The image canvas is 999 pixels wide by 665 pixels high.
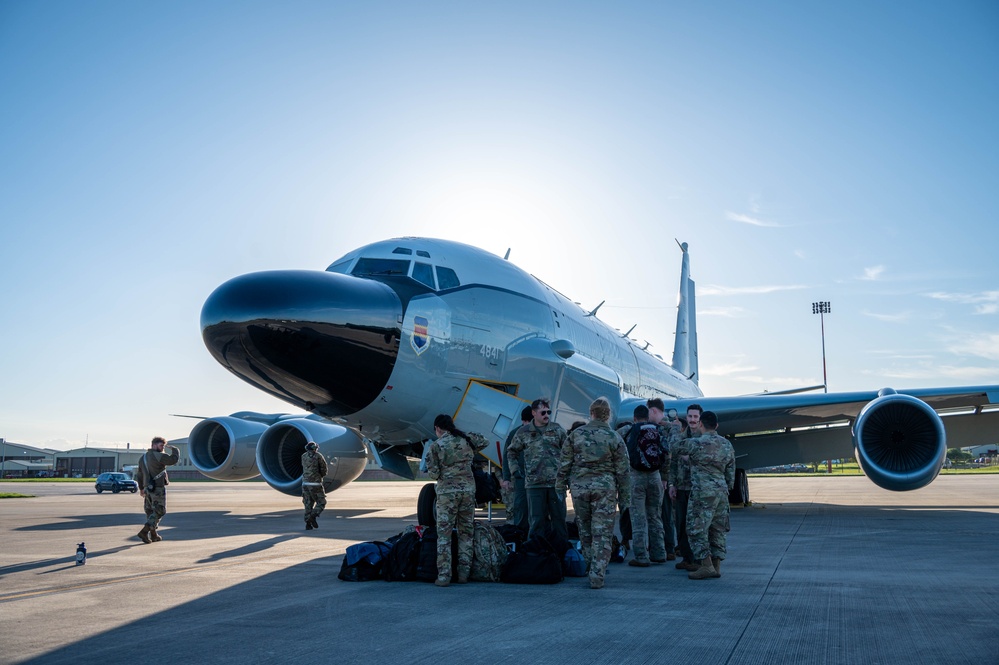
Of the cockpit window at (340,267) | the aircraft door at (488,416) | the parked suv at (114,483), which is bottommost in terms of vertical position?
the parked suv at (114,483)

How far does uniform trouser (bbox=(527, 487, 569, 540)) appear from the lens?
773cm

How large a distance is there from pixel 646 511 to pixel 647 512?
0.06 ft

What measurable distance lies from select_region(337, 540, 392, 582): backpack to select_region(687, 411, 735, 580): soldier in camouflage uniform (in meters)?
2.74

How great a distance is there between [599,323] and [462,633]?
1288 cm

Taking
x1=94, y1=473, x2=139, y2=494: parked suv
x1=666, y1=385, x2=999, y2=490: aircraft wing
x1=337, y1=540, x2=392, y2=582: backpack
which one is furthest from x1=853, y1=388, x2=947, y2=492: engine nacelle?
x1=94, y1=473, x2=139, y2=494: parked suv

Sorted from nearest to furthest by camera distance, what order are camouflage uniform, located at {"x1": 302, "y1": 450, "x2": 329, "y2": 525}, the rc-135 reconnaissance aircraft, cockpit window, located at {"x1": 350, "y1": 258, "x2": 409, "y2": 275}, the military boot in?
the military boot, the rc-135 reconnaissance aircraft, cockpit window, located at {"x1": 350, "y1": 258, "x2": 409, "y2": 275}, camouflage uniform, located at {"x1": 302, "y1": 450, "x2": 329, "y2": 525}

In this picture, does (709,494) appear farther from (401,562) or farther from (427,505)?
(427,505)

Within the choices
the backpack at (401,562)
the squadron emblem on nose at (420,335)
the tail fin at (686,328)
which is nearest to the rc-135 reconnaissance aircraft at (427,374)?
the squadron emblem on nose at (420,335)

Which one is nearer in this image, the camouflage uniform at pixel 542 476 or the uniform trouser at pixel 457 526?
the uniform trouser at pixel 457 526

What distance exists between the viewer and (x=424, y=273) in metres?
11.2

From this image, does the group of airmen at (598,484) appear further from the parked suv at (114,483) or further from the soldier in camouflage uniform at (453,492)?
the parked suv at (114,483)

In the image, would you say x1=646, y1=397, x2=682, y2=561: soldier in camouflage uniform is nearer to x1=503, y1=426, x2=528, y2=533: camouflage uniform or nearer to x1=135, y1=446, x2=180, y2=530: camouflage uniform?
x1=503, y1=426, x2=528, y2=533: camouflage uniform

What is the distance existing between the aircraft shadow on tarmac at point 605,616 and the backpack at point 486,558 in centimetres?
23

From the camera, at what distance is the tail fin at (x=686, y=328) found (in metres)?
31.1
